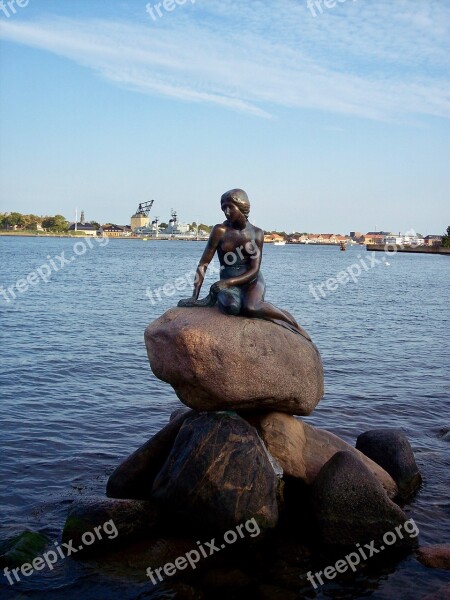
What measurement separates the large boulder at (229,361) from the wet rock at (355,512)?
1.47 meters

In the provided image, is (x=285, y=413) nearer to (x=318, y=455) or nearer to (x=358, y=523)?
(x=318, y=455)

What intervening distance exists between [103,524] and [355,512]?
123 inches

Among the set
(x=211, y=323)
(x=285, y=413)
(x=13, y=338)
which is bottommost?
(x=13, y=338)

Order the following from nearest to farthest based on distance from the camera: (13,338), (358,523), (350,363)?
(358,523) → (350,363) → (13,338)

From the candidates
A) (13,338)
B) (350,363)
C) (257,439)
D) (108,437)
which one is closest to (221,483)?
(257,439)

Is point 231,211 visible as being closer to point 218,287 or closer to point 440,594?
point 218,287

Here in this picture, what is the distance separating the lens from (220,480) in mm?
8805

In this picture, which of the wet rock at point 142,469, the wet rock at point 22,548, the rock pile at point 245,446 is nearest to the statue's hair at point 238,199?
the rock pile at point 245,446

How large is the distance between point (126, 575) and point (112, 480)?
7.66ft

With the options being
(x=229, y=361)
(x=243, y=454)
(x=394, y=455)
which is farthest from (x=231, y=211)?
(x=394, y=455)

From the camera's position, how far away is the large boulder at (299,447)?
9844mm

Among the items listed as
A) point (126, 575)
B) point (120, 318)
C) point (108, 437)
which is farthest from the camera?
point (120, 318)

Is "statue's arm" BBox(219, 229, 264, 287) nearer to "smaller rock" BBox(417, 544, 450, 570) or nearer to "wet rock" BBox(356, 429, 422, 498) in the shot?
"wet rock" BBox(356, 429, 422, 498)

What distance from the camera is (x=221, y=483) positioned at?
346 inches
